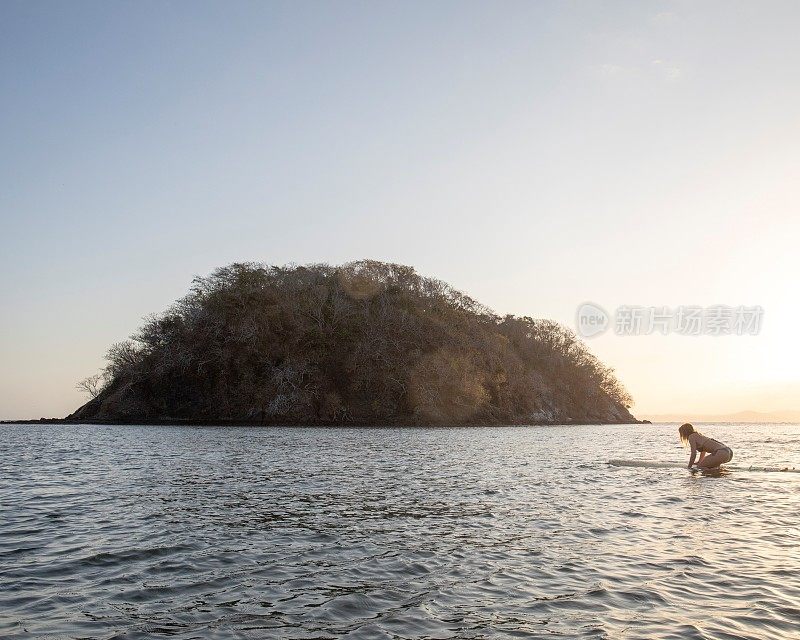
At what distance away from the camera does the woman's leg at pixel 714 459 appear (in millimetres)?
28531

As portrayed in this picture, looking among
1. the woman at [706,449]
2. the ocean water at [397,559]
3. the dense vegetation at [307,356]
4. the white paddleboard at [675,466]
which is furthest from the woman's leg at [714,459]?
the dense vegetation at [307,356]

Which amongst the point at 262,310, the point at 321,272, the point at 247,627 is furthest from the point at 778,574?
the point at 321,272

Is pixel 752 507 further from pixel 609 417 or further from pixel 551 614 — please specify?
pixel 609 417

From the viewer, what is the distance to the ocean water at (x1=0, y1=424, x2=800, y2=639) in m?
8.69

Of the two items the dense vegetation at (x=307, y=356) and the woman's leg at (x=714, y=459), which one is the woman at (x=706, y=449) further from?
the dense vegetation at (x=307, y=356)

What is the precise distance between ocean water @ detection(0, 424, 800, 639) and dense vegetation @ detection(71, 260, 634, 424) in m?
90.3

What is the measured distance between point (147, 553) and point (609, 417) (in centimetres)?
19556

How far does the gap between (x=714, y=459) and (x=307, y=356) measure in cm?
9762

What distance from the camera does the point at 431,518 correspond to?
17.1m

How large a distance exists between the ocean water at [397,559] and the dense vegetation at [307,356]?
90347mm

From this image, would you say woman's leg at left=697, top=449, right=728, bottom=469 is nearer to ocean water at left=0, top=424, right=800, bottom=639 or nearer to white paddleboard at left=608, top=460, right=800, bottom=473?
white paddleboard at left=608, top=460, right=800, bottom=473

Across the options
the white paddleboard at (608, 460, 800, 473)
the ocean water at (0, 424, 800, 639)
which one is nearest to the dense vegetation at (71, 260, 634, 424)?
the white paddleboard at (608, 460, 800, 473)

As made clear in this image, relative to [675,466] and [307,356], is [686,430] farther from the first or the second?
[307,356]

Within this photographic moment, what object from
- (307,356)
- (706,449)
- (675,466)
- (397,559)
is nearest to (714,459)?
(706,449)
